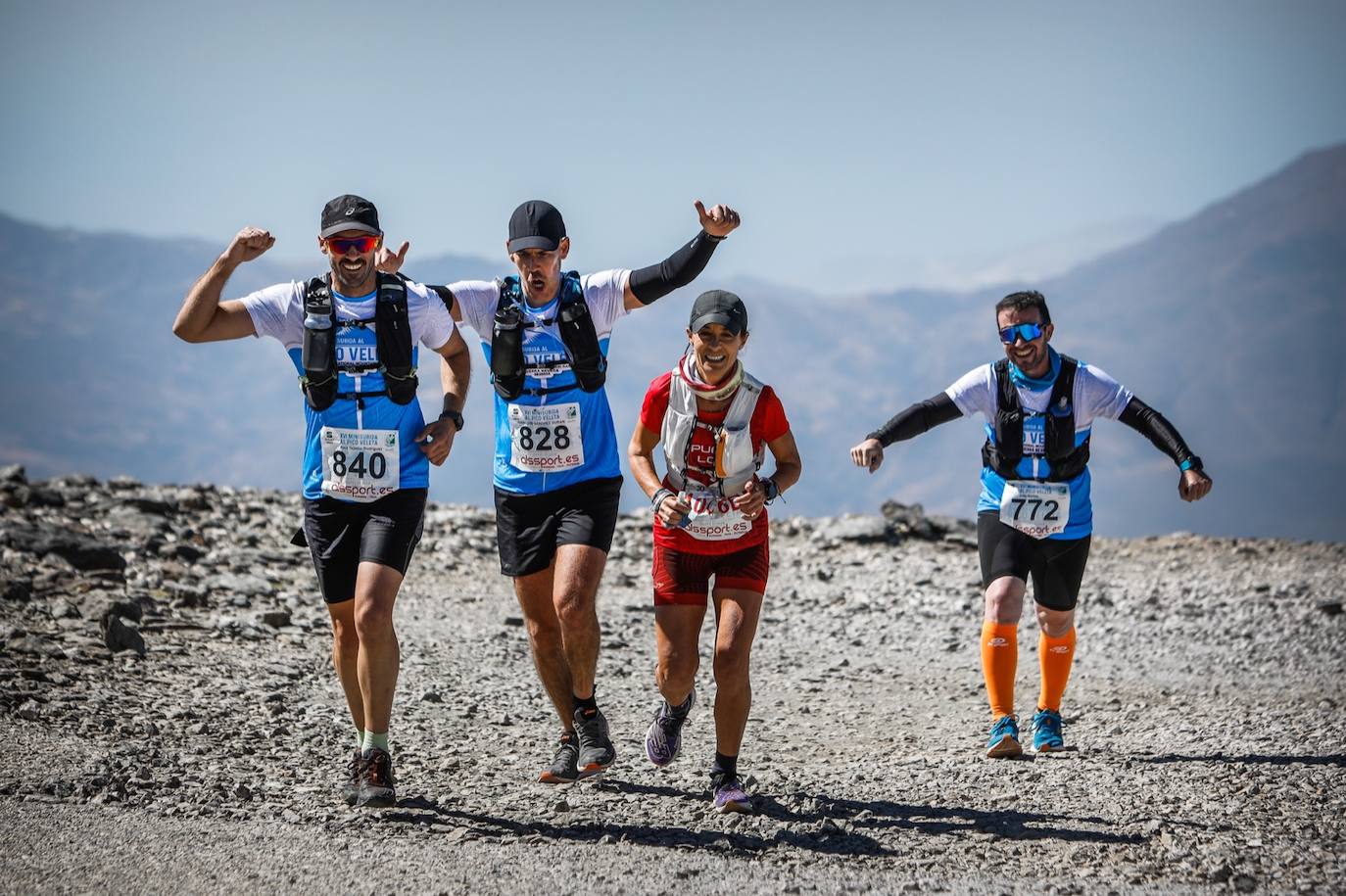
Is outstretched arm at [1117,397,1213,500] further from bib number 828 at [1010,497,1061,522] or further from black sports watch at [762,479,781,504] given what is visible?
black sports watch at [762,479,781,504]

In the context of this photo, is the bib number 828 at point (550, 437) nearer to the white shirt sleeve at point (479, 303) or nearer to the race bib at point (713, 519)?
the white shirt sleeve at point (479, 303)

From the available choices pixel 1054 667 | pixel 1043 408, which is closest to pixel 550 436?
pixel 1043 408

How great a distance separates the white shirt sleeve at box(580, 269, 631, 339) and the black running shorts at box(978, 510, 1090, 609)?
281 centimetres

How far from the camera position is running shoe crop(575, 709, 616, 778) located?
7.15 m

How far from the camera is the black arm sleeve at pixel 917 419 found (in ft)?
26.2

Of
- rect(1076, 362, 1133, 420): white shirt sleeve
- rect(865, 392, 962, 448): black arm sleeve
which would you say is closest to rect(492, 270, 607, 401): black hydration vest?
rect(865, 392, 962, 448): black arm sleeve

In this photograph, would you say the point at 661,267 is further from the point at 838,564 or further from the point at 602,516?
the point at 838,564

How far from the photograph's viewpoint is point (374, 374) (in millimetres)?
6836

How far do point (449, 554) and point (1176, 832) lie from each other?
10.8 metres

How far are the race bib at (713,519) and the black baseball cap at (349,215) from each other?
217 cm

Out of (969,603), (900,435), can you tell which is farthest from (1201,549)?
(900,435)

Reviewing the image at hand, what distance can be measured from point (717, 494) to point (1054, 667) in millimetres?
3188

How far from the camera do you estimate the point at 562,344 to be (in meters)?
7.22

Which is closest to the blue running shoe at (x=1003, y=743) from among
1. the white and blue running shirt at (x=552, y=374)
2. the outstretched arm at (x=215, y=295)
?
the white and blue running shirt at (x=552, y=374)
